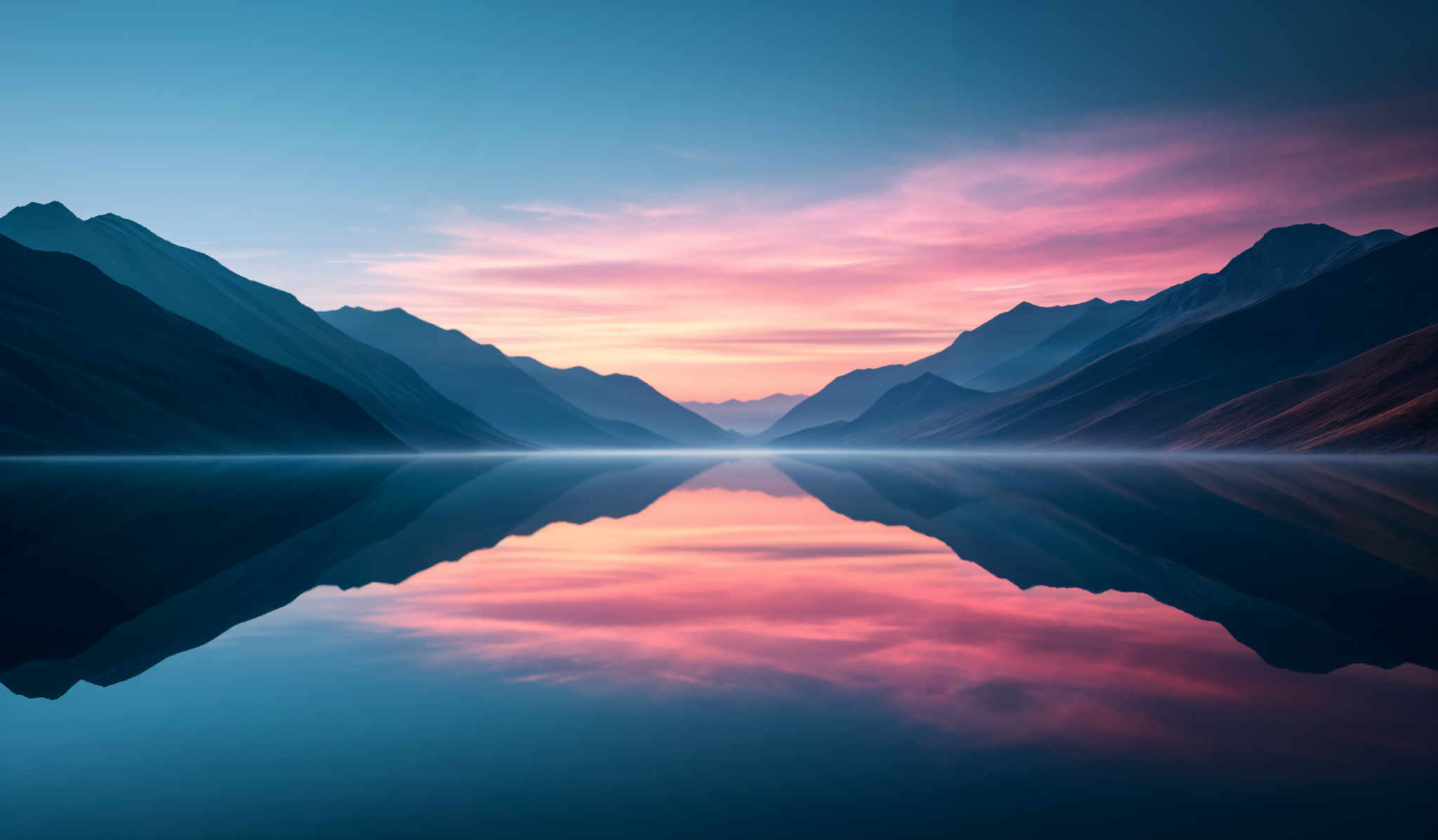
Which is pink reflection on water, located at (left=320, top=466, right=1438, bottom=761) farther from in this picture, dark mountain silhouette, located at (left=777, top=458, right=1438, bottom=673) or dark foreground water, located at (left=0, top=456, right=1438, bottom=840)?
dark mountain silhouette, located at (left=777, top=458, right=1438, bottom=673)

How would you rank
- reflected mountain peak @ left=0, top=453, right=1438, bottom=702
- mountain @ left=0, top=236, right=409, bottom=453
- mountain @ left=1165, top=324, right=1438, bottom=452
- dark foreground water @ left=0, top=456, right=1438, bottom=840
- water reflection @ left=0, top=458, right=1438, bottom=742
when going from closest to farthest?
dark foreground water @ left=0, top=456, right=1438, bottom=840 → water reflection @ left=0, top=458, right=1438, bottom=742 → reflected mountain peak @ left=0, top=453, right=1438, bottom=702 → mountain @ left=0, top=236, right=409, bottom=453 → mountain @ left=1165, top=324, right=1438, bottom=452

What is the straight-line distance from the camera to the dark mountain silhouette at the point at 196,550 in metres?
13.6

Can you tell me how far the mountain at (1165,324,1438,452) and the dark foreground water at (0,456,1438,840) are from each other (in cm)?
14868

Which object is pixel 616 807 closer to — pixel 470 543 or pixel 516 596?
pixel 516 596

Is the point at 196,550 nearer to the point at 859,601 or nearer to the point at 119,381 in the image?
the point at 859,601

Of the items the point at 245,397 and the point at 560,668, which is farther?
the point at 245,397

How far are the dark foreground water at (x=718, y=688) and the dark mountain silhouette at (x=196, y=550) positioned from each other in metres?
0.14

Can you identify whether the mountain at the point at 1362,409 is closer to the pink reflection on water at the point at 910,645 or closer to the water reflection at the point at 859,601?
the water reflection at the point at 859,601

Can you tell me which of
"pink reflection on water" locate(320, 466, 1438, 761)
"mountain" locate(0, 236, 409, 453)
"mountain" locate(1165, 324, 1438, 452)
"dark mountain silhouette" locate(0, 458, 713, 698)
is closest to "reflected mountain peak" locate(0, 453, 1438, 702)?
"dark mountain silhouette" locate(0, 458, 713, 698)

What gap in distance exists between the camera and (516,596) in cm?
1805

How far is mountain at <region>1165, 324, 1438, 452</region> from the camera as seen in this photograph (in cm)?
14325

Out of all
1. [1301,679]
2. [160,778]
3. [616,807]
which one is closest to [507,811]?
[616,807]

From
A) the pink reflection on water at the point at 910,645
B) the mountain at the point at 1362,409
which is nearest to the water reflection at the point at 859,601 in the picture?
the pink reflection on water at the point at 910,645

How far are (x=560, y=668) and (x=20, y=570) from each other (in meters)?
15.9
